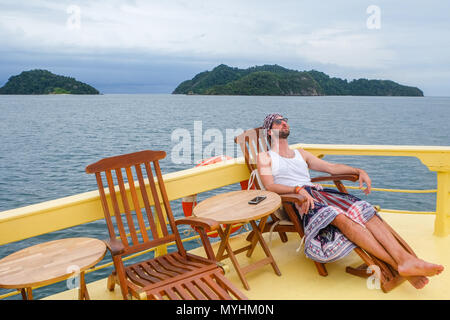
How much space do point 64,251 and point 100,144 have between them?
30.6m

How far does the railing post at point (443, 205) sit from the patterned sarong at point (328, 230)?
1.06 metres

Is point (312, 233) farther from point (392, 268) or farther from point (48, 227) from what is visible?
point (48, 227)

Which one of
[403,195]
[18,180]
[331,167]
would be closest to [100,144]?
[18,180]

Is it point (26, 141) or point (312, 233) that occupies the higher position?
point (312, 233)

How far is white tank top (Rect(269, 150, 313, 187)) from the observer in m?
3.23

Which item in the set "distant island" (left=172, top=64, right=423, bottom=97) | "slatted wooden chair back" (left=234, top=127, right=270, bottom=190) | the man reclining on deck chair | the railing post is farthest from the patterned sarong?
"distant island" (left=172, top=64, right=423, bottom=97)

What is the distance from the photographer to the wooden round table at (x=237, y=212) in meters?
2.51

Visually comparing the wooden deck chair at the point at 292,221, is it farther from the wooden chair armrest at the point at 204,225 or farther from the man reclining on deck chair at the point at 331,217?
the wooden chair armrest at the point at 204,225

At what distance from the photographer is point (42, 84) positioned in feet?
226

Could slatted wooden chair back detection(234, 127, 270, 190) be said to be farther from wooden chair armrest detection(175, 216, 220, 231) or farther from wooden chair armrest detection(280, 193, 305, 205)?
wooden chair armrest detection(175, 216, 220, 231)

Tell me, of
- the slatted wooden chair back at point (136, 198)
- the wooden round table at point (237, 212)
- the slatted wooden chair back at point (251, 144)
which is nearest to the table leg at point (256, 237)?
the wooden round table at point (237, 212)

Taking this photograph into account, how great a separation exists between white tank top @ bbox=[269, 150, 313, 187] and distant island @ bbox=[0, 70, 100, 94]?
224 feet
